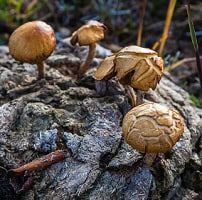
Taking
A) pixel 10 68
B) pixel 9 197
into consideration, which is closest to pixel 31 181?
pixel 9 197

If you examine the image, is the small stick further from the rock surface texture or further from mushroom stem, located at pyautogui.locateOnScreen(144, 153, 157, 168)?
mushroom stem, located at pyautogui.locateOnScreen(144, 153, 157, 168)

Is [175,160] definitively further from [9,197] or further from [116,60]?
[9,197]

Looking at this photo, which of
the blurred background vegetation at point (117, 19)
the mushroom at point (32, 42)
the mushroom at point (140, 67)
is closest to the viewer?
the mushroom at point (140, 67)

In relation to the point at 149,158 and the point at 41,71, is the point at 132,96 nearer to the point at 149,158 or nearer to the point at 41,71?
the point at 149,158

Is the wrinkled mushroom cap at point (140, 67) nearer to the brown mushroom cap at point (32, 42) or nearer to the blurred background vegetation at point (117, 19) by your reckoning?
the brown mushroom cap at point (32, 42)

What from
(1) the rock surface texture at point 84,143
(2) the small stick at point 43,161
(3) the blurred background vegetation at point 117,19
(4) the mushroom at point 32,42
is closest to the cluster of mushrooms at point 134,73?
(4) the mushroom at point 32,42

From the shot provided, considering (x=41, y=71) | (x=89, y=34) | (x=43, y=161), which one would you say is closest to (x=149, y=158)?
(x=43, y=161)
